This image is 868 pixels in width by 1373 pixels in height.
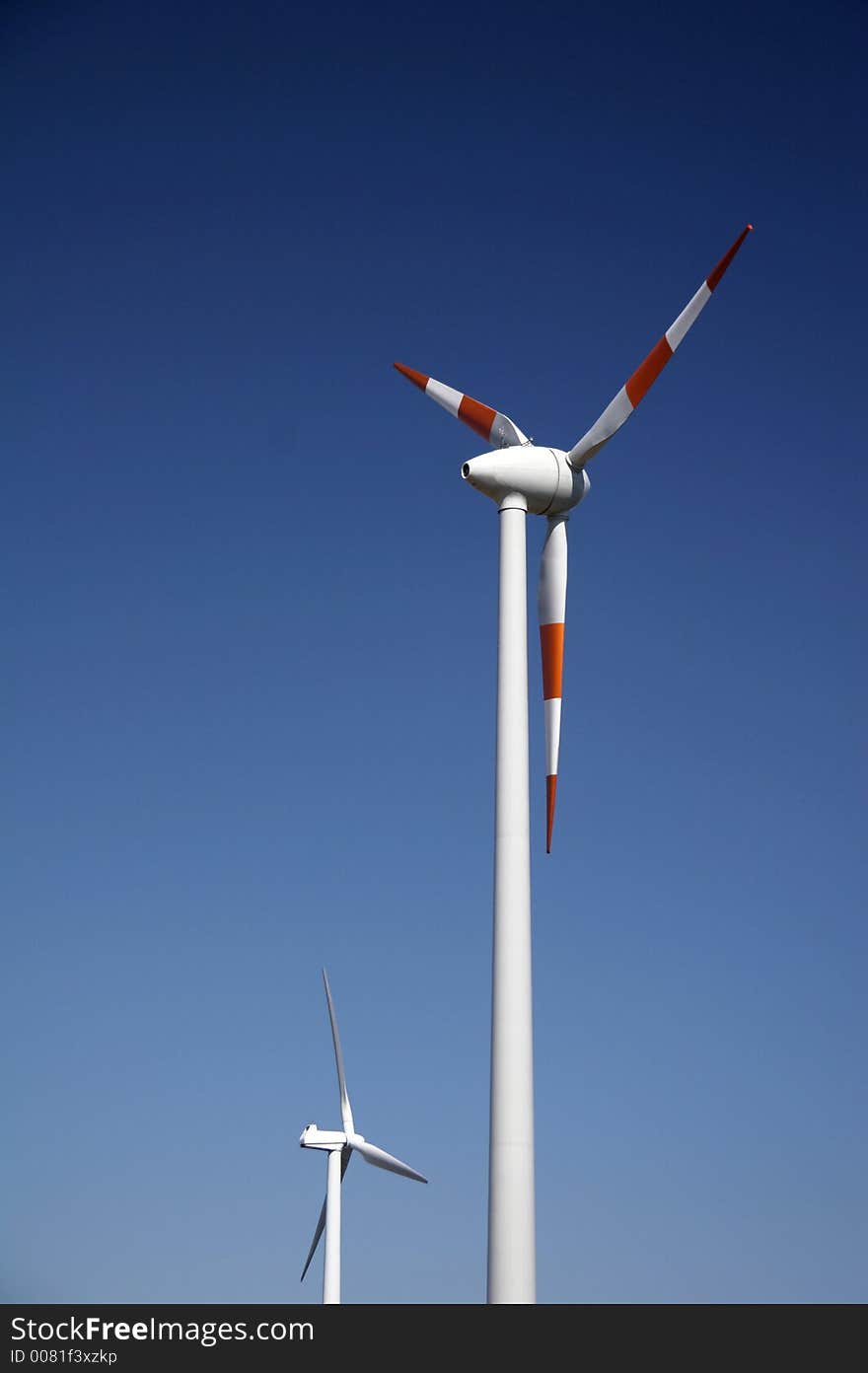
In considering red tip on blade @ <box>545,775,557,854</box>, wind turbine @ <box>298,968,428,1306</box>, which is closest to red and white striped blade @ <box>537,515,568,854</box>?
red tip on blade @ <box>545,775,557,854</box>

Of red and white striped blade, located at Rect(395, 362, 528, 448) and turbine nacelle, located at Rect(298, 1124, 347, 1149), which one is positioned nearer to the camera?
red and white striped blade, located at Rect(395, 362, 528, 448)

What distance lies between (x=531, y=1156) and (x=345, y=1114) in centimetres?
3519

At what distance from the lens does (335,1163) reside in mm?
57688

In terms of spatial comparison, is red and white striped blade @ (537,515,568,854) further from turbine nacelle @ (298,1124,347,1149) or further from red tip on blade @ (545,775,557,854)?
turbine nacelle @ (298,1124,347,1149)

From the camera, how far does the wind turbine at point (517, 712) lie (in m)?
24.2

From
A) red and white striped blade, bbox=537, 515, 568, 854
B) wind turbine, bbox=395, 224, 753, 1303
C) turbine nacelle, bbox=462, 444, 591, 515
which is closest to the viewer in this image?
wind turbine, bbox=395, 224, 753, 1303

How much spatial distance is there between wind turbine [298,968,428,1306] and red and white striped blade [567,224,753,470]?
97.4 ft

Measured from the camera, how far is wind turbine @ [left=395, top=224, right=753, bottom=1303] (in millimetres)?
24203

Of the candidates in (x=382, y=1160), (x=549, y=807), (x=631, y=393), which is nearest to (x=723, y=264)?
(x=631, y=393)

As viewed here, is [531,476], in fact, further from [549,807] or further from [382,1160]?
[382,1160]
